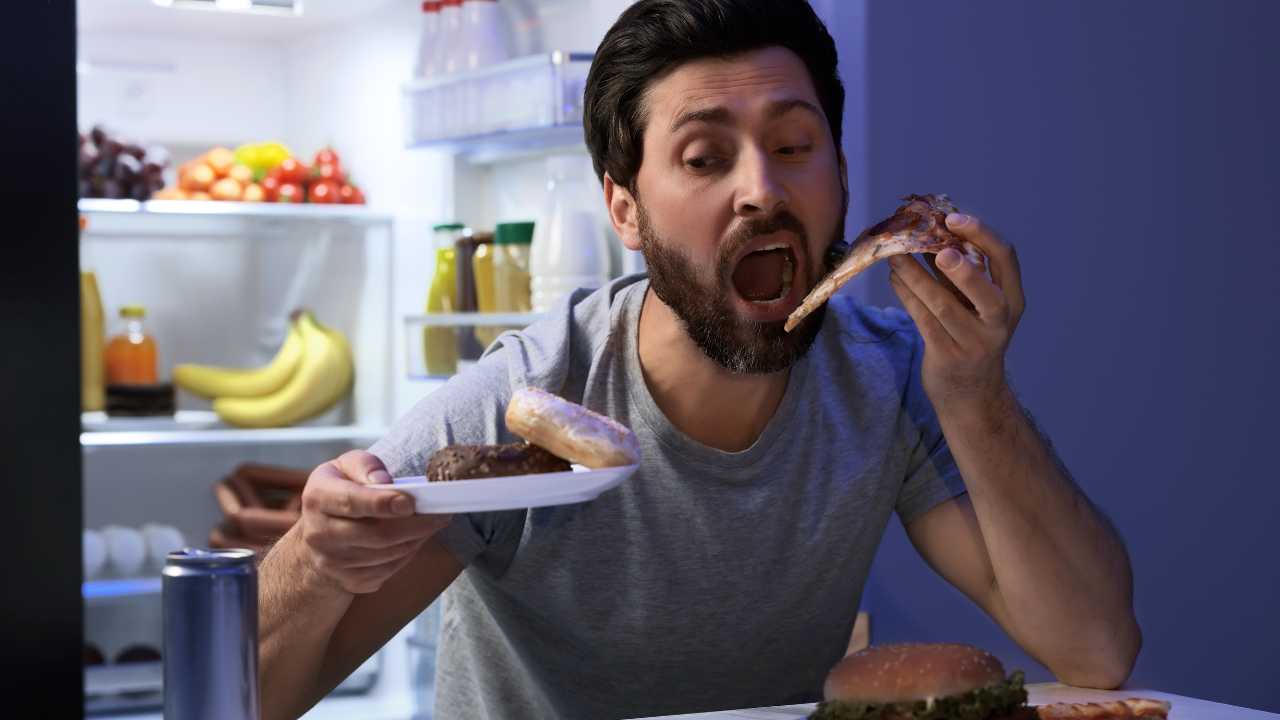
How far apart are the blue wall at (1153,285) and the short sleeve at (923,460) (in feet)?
2.01

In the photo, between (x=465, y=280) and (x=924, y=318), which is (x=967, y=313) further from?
(x=465, y=280)

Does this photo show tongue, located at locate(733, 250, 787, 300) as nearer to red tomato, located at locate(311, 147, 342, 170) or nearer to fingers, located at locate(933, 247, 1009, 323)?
fingers, located at locate(933, 247, 1009, 323)

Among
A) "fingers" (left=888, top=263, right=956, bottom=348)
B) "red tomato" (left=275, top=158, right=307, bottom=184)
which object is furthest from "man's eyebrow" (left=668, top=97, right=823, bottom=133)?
"red tomato" (left=275, top=158, right=307, bottom=184)

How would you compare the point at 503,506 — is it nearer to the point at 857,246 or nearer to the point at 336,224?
the point at 857,246

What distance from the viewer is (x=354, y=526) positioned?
120 cm

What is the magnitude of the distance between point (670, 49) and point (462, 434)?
0.49m

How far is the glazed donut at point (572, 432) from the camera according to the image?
121cm

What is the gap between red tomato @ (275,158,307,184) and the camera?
4.25 meters

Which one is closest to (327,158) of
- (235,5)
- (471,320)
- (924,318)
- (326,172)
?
(326,172)

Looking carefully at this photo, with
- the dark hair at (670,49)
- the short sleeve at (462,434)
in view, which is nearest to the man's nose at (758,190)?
the dark hair at (670,49)

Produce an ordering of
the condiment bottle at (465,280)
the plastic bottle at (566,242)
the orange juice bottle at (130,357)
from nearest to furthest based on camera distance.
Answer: the plastic bottle at (566,242) < the condiment bottle at (465,280) < the orange juice bottle at (130,357)

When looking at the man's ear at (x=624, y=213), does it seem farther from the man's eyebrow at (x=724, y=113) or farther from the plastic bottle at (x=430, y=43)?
the plastic bottle at (x=430, y=43)

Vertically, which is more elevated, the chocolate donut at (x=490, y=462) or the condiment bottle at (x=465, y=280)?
the condiment bottle at (x=465, y=280)

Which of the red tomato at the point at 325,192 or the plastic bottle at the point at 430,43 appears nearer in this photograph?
the plastic bottle at the point at 430,43
